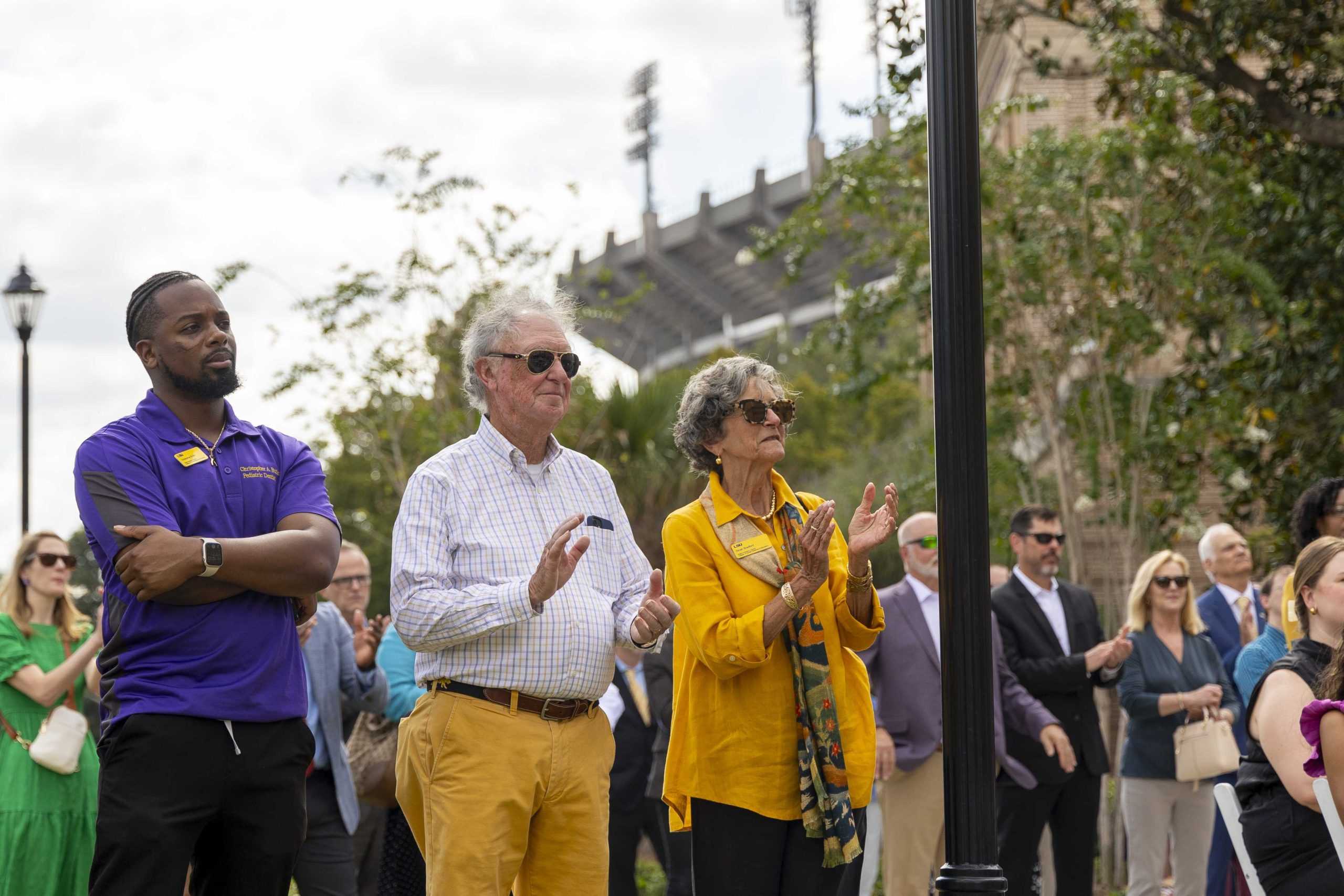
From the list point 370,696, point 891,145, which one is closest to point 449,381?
point 891,145

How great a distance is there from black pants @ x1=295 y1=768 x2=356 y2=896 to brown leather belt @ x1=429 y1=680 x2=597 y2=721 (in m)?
2.79

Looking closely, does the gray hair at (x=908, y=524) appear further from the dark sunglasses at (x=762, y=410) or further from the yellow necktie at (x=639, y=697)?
the dark sunglasses at (x=762, y=410)

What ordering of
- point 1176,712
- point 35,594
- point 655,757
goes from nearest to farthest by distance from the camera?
point 35,594
point 1176,712
point 655,757

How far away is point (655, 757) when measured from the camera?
1041 centimetres

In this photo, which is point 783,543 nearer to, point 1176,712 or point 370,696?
point 370,696

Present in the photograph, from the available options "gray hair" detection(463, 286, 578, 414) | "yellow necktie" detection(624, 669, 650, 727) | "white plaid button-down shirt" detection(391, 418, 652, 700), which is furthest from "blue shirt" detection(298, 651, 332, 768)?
"yellow necktie" detection(624, 669, 650, 727)

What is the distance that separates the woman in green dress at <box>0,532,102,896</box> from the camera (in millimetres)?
7324

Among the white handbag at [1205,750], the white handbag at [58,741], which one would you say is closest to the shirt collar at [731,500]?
the white handbag at [58,741]

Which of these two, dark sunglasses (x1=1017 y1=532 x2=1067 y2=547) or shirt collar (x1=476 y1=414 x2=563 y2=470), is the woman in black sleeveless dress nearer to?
shirt collar (x1=476 y1=414 x2=563 y2=470)

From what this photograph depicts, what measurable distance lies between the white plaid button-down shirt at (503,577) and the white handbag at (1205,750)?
488 cm

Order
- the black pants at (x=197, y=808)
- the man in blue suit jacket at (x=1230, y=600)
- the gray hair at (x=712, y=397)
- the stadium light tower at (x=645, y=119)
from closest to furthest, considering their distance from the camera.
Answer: the black pants at (x=197, y=808), the gray hair at (x=712, y=397), the man in blue suit jacket at (x=1230, y=600), the stadium light tower at (x=645, y=119)

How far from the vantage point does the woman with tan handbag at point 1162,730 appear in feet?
29.8

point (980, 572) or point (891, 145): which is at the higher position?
point (891, 145)

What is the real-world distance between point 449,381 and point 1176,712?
10925mm
